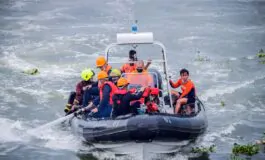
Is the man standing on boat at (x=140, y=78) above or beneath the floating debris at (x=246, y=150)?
above

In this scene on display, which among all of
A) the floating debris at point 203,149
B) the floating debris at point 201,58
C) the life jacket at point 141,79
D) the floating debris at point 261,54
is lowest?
the floating debris at point 203,149

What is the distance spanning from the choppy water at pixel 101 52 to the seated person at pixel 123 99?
2.14 ft

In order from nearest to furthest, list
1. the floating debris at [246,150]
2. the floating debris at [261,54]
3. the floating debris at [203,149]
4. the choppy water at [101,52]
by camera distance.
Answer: the floating debris at [246,150] < the floating debris at [203,149] < the choppy water at [101,52] < the floating debris at [261,54]

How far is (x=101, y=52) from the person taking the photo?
18719mm

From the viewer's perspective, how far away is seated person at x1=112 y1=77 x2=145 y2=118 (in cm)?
891

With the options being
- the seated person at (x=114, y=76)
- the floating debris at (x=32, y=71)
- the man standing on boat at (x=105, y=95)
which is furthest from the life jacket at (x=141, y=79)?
the floating debris at (x=32, y=71)

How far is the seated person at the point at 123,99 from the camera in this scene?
8.91 meters

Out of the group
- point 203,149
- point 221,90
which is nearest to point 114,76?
point 203,149

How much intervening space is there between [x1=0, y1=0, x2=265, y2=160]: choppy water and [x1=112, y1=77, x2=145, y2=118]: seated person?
653 mm

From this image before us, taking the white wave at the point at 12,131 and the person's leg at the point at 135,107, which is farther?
the white wave at the point at 12,131

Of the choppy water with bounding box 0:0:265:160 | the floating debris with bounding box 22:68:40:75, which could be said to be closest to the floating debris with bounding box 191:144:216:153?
the choppy water with bounding box 0:0:265:160

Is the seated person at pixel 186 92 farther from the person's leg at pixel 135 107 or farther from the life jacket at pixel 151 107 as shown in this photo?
the person's leg at pixel 135 107

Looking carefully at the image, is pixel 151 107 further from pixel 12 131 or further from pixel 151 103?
pixel 12 131

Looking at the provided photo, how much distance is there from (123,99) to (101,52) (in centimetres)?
988
